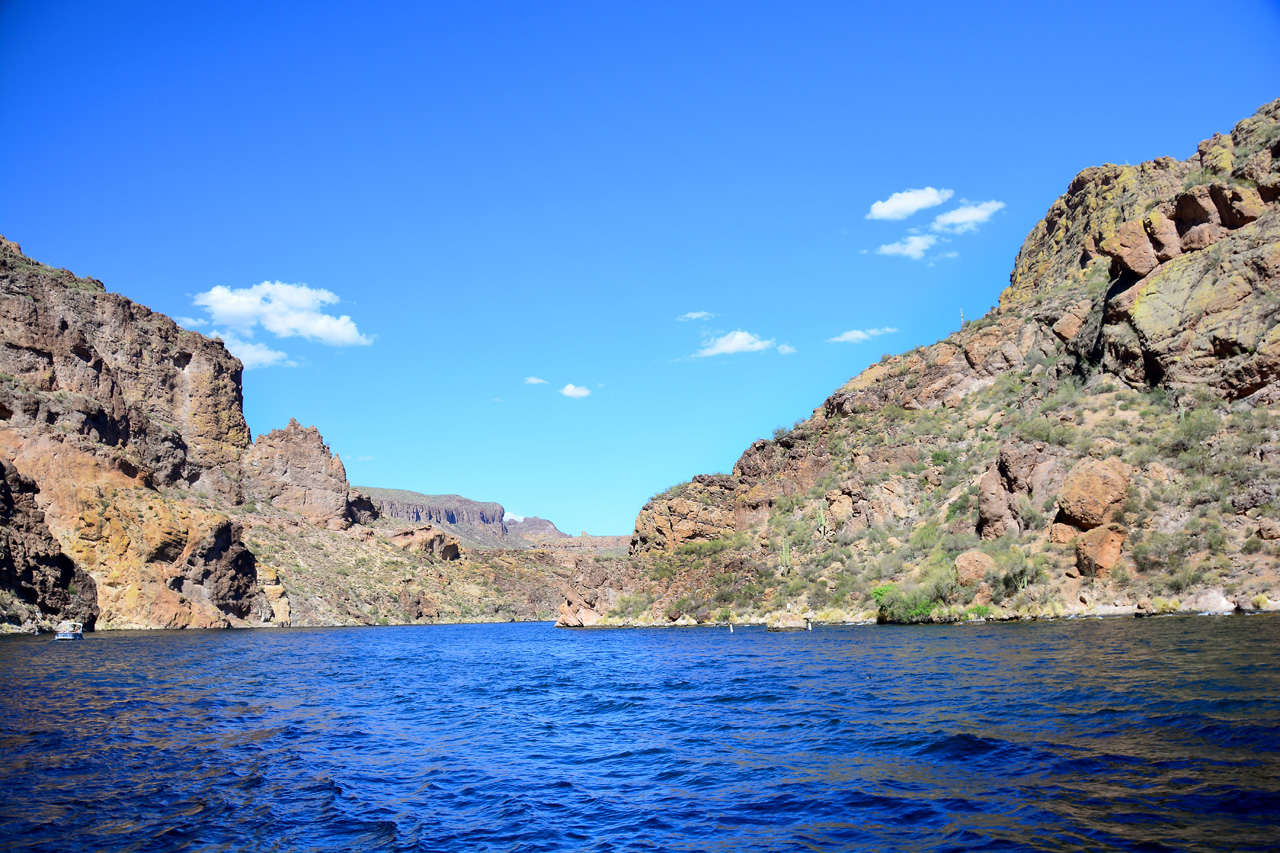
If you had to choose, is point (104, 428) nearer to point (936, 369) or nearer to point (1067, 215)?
point (936, 369)

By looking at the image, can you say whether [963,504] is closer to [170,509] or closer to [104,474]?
[170,509]

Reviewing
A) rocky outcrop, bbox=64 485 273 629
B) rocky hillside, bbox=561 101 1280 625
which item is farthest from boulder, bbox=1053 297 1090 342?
rocky outcrop, bbox=64 485 273 629

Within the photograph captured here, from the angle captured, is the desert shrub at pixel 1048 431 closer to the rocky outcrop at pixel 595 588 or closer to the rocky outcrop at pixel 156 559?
the rocky outcrop at pixel 595 588

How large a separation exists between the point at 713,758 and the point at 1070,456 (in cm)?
3188

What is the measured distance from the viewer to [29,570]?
4825 cm

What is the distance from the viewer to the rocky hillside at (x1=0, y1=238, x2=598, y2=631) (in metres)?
57.9

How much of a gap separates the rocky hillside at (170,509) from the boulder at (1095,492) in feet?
173

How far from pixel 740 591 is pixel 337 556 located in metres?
74.3

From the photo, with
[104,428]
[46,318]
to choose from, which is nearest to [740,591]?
[104,428]

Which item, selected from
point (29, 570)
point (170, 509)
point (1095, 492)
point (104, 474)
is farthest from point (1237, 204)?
point (104, 474)

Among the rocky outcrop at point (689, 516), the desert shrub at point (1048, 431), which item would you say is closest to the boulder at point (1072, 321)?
the desert shrub at point (1048, 431)

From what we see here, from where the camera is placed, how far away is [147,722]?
17000mm

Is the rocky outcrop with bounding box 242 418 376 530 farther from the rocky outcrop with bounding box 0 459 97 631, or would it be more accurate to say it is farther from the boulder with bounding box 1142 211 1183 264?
the boulder with bounding box 1142 211 1183 264

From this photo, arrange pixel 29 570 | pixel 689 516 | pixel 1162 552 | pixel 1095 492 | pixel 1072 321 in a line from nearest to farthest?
pixel 1162 552 → pixel 1095 492 → pixel 29 570 → pixel 1072 321 → pixel 689 516
